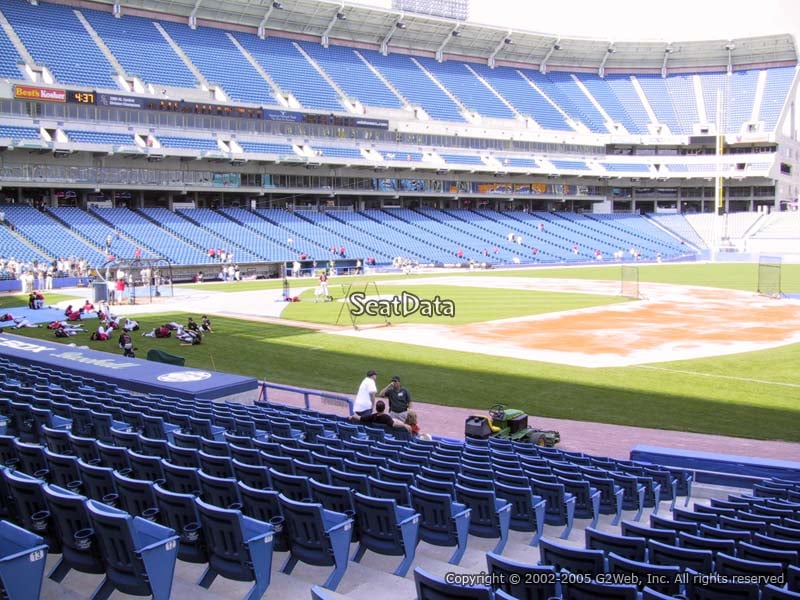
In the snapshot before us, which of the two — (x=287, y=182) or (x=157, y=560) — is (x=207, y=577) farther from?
(x=287, y=182)

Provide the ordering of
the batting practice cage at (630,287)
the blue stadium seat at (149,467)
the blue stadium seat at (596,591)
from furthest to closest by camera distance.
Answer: the batting practice cage at (630,287)
the blue stadium seat at (149,467)
the blue stadium seat at (596,591)

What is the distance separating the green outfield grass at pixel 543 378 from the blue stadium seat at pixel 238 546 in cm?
1303

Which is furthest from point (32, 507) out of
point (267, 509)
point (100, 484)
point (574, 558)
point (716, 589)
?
point (716, 589)

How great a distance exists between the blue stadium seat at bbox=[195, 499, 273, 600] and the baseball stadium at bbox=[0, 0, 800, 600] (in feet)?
0.10

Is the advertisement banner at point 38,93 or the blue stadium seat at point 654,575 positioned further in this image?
the advertisement banner at point 38,93

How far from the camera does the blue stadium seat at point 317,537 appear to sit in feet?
21.6

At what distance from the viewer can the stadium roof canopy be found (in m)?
79.8

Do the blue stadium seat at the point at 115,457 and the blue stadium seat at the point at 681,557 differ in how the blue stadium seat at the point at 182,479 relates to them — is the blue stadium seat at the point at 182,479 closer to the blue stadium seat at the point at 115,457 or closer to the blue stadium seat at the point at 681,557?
the blue stadium seat at the point at 115,457

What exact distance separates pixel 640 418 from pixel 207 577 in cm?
1366

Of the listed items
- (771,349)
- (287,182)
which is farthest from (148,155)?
(771,349)

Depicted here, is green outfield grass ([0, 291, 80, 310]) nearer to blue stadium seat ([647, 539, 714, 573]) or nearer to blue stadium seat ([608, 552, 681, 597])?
blue stadium seat ([647, 539, 714, 573])

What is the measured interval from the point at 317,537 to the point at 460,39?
94333mm

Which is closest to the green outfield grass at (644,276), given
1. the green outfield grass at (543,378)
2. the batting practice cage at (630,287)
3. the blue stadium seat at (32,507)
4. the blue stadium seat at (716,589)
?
the batting practice cage at (630,287)

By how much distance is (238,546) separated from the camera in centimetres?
624
